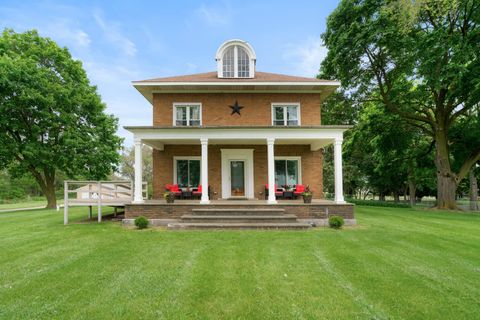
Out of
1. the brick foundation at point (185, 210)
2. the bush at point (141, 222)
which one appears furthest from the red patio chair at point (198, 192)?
the bush at point (141, 222)

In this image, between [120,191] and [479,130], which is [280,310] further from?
[479,130]

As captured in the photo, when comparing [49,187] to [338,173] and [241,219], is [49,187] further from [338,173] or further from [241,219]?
[338,173]

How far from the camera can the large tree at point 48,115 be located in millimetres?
16547

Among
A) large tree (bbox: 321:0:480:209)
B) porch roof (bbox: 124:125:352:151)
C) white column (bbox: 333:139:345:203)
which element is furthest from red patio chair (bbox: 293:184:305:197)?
large tree (bbox: 321:0:480:209)

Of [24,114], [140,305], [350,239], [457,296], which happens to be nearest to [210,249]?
[140,305]

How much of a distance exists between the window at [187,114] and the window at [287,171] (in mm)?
4697

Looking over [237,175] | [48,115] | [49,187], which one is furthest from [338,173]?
[49,187]

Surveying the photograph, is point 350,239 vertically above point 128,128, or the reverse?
point 128,128

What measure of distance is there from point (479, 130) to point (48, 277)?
22471 mm

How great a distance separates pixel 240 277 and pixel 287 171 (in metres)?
9.05

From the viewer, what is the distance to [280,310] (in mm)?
3479

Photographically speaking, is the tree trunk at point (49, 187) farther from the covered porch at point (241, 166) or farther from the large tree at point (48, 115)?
the covered porch at point (241, 166)

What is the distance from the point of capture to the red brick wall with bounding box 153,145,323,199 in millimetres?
12828

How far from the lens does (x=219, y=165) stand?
1294cm
